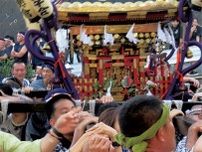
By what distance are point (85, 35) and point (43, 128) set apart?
1.91 meters

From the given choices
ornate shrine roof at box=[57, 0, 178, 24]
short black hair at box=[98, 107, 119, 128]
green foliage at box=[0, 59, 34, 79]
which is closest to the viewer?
short black hair at box=[98, 107, 119, 128]

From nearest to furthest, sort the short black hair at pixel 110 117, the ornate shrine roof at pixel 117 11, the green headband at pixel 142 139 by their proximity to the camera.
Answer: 1. the green headband at pixel 142 139
2. the short black hair at pixel 110 117
3. the ornate shrine roof at pixel 117 11

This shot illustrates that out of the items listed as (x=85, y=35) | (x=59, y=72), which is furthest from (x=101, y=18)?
(x=59, y=72)

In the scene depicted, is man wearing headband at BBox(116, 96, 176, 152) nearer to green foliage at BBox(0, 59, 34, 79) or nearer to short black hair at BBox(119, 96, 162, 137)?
short black hair at BBox(119, 96, 162, 137)

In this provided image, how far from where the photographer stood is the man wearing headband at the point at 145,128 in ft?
8.79

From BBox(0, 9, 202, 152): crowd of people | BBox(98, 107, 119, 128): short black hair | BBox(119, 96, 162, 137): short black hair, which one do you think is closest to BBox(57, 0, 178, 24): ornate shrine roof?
BBox(0, 9, 202, 152): crowd of people

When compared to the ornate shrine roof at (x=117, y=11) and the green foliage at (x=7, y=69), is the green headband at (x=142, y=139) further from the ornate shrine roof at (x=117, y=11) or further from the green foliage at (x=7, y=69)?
the green foliage at (x=7, y=69)

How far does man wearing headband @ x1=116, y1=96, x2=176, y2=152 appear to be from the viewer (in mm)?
2678

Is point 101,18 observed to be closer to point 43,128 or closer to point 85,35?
point 85,35

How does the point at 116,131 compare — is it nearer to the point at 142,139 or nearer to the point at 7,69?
the point at 142,139

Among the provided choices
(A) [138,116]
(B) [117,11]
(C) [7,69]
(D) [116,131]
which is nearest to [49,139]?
(D) [116,131]

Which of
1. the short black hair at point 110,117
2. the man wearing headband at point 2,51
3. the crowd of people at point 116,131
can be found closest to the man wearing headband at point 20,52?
the man wearing headband at point 2,51

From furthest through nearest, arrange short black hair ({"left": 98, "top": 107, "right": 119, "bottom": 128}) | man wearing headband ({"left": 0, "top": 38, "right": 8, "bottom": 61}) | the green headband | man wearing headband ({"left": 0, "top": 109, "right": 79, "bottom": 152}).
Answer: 1. man wearing headband ({"left": 0, "top": 38, "right": 8, "bottom": 61})
2. short black hair ({"left": 98, "top": 107, "right": 119, "bottom": 128})
3. man wearing headband ({"left": 0, "top": 109, "right": 79, "bottom": 152})
4. the green headband

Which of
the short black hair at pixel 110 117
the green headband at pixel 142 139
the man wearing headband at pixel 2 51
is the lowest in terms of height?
the man wearing headband at pixel 2 51
